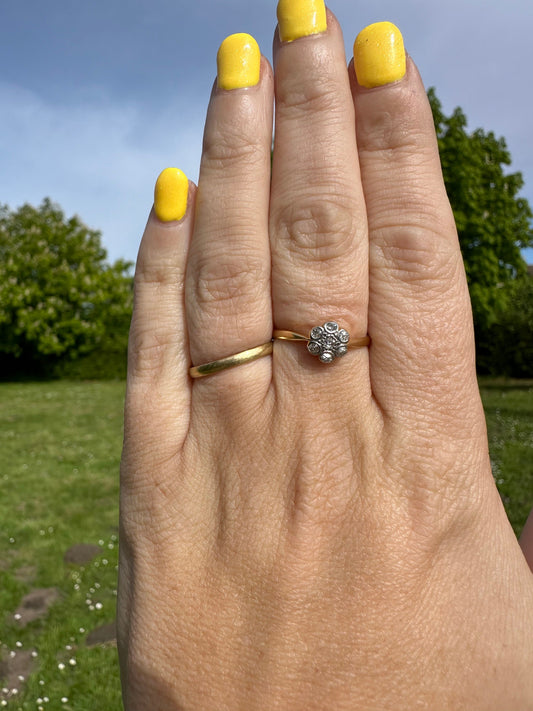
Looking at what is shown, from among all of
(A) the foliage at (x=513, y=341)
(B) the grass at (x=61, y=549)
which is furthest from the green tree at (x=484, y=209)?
(B) the grass at (x=61, y=549)

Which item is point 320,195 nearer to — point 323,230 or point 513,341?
point 323,230

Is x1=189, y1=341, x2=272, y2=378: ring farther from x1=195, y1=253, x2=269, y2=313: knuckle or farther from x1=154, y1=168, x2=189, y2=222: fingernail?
x1=154, y1=168, x2=189, y2=222: fingernail

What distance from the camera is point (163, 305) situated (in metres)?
1.79

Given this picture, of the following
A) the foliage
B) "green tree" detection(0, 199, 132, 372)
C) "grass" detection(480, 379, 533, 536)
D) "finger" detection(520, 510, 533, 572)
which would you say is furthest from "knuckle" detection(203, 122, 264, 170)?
"green tree" detection(0, 199, 132, 372)

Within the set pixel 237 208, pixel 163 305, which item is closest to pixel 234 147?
pixel 237 208

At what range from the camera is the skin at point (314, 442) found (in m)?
1.34

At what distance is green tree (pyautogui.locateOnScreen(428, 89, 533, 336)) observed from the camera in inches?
665

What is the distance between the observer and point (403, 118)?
1.58 m

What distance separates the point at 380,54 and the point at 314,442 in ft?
3.71

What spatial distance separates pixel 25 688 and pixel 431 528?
428 cm

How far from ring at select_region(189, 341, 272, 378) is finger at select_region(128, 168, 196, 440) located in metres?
0.12

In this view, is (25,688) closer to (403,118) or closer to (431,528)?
(431,528)

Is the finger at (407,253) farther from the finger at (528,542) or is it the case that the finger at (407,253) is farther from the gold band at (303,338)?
the finger at (528,542)

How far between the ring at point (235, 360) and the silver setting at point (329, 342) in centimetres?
18
